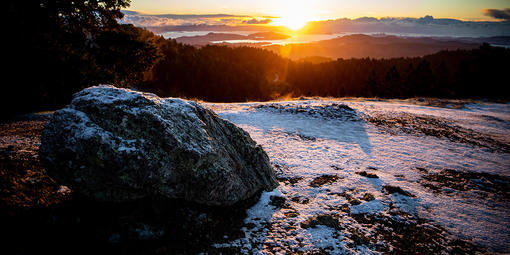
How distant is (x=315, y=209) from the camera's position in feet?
16.1

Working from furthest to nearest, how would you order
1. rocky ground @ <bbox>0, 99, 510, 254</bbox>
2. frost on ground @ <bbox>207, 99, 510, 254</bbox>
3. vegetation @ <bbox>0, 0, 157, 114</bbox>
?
1. vegetation @ <bbox>0, 0, 157, 114</bbox>
2. frost on ground @ <bbox>207, 99, 510, 254</bbox>
3. rocky ground @ <bbox>0, 99, 510, 254</bbox>

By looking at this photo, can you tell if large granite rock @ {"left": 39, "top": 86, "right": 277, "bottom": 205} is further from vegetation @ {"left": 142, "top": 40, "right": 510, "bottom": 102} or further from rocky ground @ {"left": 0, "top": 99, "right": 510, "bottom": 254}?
vegetation @ {"left": 142, "top": 40, "right": 510, "bottom": 102}

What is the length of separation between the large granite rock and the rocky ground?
1.40 feet

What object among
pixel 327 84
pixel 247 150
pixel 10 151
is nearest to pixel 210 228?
pixel 247 150

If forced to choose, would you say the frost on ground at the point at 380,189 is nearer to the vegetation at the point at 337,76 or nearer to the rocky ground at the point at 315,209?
the rocky ground at the point at 315,209

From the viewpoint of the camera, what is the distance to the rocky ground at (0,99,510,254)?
355 centimetres

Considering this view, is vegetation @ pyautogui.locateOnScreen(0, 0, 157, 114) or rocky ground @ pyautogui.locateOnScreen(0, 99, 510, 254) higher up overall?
vegetation @ pyautogui.locateOnScreen(0, 0, 157, 114)

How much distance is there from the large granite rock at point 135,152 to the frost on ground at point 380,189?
117 centimetres

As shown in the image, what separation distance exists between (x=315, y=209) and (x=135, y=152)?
12.6 ft

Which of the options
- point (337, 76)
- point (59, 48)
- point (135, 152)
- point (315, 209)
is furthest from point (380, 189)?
point (337, 76)

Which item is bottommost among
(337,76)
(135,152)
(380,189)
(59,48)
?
(380,189)

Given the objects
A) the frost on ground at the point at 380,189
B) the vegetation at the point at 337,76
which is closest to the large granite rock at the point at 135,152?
the frost on ground at the point at 380,189

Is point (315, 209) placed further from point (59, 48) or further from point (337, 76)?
point (337, 76)

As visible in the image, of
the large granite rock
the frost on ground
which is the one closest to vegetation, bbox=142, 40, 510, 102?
the frost on ground
